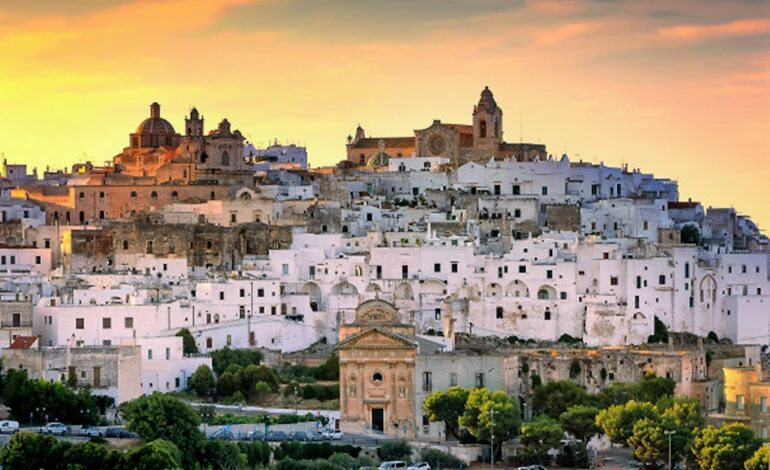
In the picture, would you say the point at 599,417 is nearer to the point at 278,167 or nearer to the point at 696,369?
the point at 696,369

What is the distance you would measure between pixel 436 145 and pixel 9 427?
2986 centimetres

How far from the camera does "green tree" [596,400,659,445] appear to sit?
61312mm

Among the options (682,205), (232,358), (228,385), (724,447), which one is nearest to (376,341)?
(228,385)

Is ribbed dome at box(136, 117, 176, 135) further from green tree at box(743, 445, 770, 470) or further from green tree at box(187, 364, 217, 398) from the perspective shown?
green tree at box(743, 445, 770, 470)

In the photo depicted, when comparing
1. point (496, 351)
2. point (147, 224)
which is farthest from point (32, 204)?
point (496, 351)

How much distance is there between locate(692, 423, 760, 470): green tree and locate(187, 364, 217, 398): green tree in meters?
12.6

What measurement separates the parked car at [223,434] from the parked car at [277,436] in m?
0.88

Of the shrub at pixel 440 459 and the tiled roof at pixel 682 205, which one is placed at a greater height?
the tiled roof at pixel 682 205

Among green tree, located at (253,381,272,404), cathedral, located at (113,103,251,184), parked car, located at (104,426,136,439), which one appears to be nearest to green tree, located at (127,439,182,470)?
parked car, located at (104,426,136,439)

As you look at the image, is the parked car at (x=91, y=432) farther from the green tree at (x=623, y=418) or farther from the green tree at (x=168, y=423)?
the green tree at (x=623, y=418)

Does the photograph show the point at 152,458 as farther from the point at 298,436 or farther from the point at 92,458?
the point at 298,436

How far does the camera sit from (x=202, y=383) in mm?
65375

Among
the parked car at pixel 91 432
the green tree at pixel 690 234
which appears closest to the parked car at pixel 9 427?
the parked car at pixel 91 432

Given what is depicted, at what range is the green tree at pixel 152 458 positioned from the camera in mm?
54312
